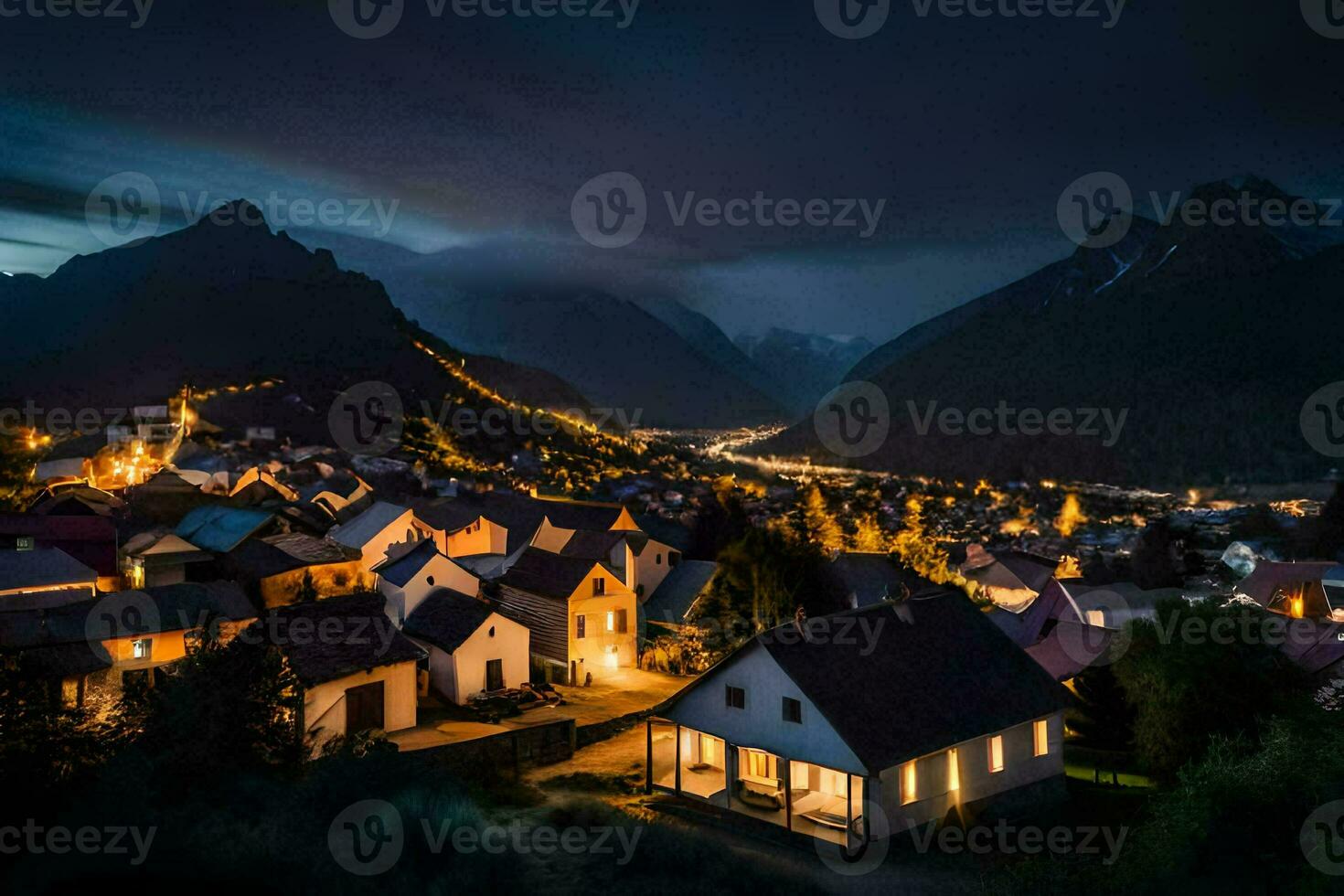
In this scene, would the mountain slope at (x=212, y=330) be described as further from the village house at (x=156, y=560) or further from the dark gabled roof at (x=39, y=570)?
the dark gabled roof at (x=39, y=570)

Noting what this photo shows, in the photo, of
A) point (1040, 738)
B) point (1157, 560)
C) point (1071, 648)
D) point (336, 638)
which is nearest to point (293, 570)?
point (336, 638)

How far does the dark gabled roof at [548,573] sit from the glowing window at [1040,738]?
17616 millimetres

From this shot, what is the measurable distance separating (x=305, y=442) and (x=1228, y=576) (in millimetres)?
87750

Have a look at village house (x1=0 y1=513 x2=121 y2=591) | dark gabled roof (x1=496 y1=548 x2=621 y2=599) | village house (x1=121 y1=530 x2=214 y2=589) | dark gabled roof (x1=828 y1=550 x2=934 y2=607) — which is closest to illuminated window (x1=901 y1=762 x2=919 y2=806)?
dark gabled roof (x1=496 y1=548 x2=621 y2=599)

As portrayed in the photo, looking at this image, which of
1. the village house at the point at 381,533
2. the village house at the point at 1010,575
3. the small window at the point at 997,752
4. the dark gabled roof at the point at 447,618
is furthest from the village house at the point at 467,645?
the village house at the point at 1010,575

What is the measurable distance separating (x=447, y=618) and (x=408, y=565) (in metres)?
4.15

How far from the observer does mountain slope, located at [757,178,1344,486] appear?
119562 millimetres

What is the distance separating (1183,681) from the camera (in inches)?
1010

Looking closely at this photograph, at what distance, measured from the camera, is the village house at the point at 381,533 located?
44.8 metres

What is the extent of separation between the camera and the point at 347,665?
25344mm

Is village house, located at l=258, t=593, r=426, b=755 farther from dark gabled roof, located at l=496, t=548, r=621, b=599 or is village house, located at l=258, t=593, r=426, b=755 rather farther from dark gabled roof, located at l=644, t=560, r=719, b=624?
dark gabled roof, located at l=644, t=560, r=719, b=624

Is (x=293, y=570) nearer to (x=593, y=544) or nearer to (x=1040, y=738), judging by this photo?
(x=593, y=544)

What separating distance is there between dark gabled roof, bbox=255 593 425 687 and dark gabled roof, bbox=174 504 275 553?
1584cm

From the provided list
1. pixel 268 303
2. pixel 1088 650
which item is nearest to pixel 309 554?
pixel 1088 650
